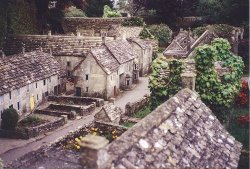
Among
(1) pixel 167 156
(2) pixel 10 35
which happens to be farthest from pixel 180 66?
→ (2) pixel 10 35

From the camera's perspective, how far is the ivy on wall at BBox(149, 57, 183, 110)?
23828 millimetres

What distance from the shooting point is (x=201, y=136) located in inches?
453

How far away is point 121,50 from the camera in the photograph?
4291 cm

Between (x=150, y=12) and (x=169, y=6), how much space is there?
31.6 feet

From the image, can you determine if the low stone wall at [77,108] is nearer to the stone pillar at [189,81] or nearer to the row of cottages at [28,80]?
the row of cottages at [28,80]

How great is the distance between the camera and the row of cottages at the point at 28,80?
100ft

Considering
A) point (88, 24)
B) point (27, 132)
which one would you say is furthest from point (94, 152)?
point (88, 24)

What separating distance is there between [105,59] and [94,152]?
102ft

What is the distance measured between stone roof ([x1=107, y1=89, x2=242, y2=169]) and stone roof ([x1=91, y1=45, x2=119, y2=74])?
2441cm

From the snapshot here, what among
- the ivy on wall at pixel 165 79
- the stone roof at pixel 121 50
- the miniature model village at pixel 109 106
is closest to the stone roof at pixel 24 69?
the miniature model village at pixel 109 106

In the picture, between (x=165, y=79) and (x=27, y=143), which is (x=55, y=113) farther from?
(x=165, y=79)

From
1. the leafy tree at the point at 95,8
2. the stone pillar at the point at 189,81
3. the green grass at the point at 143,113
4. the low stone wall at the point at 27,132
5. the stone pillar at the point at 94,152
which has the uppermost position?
the leafy tree at the point at 95,8

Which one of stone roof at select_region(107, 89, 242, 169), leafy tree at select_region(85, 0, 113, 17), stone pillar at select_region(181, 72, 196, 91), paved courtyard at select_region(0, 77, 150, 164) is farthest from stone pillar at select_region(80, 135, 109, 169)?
leafy tree at select_region(85, 0, 113, 17)

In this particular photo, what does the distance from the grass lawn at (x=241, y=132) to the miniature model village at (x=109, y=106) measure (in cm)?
58
